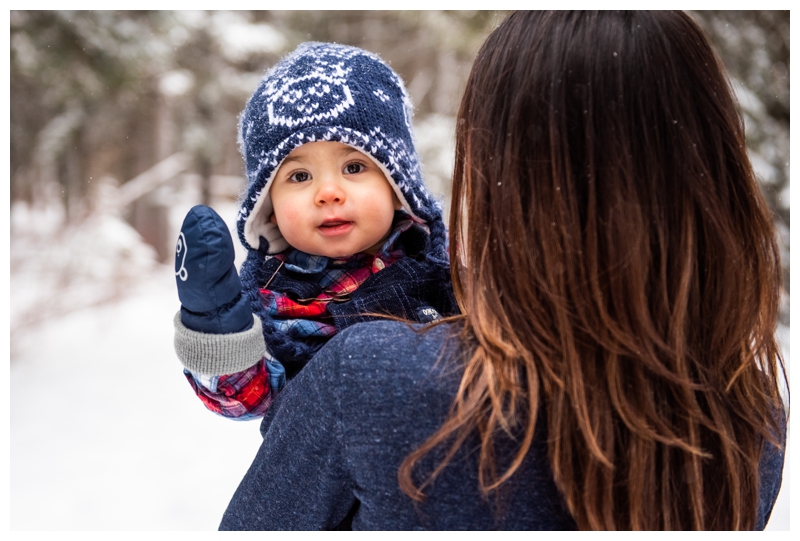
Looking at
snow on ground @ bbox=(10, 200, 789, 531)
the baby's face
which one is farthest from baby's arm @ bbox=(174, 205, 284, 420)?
snow on ground @ bbox=(10, 200, 789, 531)

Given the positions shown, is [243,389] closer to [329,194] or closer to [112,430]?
[329,194]

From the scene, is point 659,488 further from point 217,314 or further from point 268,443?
Result: point 217,314

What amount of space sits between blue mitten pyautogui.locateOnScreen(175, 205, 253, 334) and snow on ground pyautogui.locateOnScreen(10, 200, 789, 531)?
2.78 meters

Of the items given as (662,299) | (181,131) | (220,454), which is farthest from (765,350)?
(181,131)

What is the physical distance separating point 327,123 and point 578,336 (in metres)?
0.94

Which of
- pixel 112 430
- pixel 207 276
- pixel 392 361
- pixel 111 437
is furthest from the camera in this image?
pixel 112 430

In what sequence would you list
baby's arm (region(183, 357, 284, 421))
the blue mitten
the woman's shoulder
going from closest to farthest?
the woman's shoulder
the blue mitten
baby's arm (region(183, 357, 284, 421))

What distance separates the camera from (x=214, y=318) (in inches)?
57.2

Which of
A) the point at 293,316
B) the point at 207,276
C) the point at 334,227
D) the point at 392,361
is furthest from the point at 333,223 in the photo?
the point at 392,361

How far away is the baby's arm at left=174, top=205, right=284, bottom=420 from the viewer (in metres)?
1.41

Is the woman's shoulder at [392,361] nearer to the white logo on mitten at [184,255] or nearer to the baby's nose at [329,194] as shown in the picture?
the white logo on mitten at [184,255]

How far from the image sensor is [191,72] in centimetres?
731

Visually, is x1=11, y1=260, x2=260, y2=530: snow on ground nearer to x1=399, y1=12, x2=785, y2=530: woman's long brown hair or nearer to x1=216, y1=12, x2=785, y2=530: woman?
x1=216, y1=12, x2=785, y2=530: woman

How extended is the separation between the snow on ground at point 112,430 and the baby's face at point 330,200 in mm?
2753
